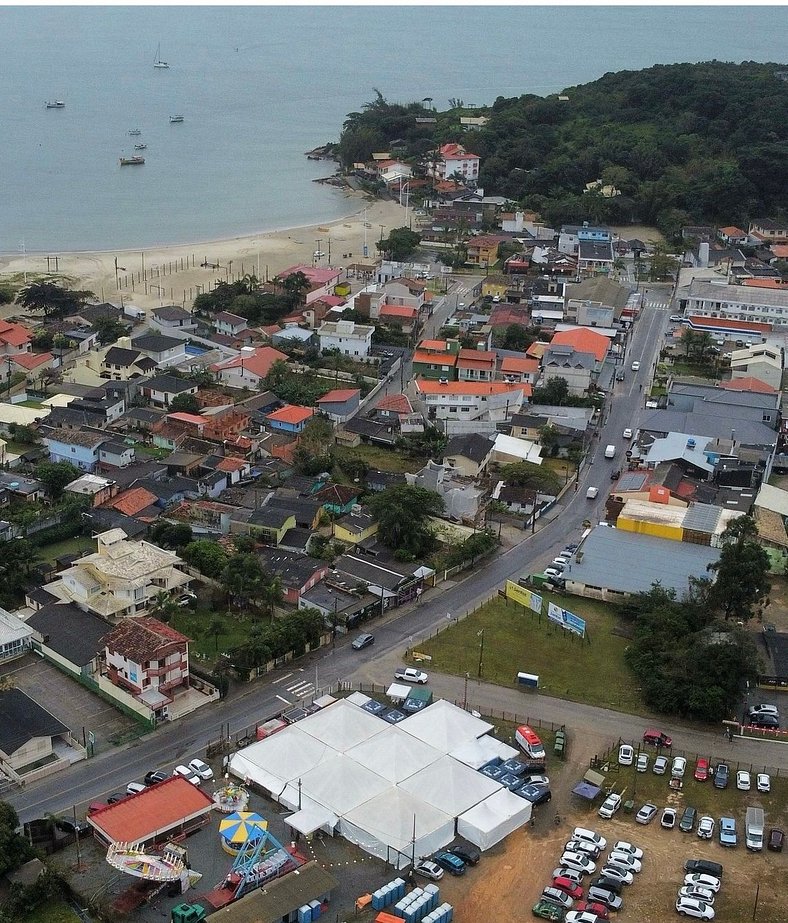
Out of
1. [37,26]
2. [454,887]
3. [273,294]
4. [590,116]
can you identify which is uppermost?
[37,26]

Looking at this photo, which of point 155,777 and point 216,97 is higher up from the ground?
point 216,97

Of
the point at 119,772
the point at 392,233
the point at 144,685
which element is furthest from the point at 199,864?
the point at 392,233

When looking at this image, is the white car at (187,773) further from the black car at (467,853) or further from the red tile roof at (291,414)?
the red tile roof at (291,414)

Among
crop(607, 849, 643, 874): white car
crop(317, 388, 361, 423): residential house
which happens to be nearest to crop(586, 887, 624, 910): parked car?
crop(607, 849, 643, 874): white car

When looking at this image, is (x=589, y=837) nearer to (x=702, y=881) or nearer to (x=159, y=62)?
(x=702, y=881)

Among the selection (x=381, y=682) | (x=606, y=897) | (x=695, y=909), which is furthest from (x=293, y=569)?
(x=695, y=909)

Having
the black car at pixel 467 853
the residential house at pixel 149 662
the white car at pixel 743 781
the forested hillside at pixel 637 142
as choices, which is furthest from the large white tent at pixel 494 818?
the forested hillside at pixel 637 142

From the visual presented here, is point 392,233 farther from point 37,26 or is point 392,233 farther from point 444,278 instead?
point 37,26
